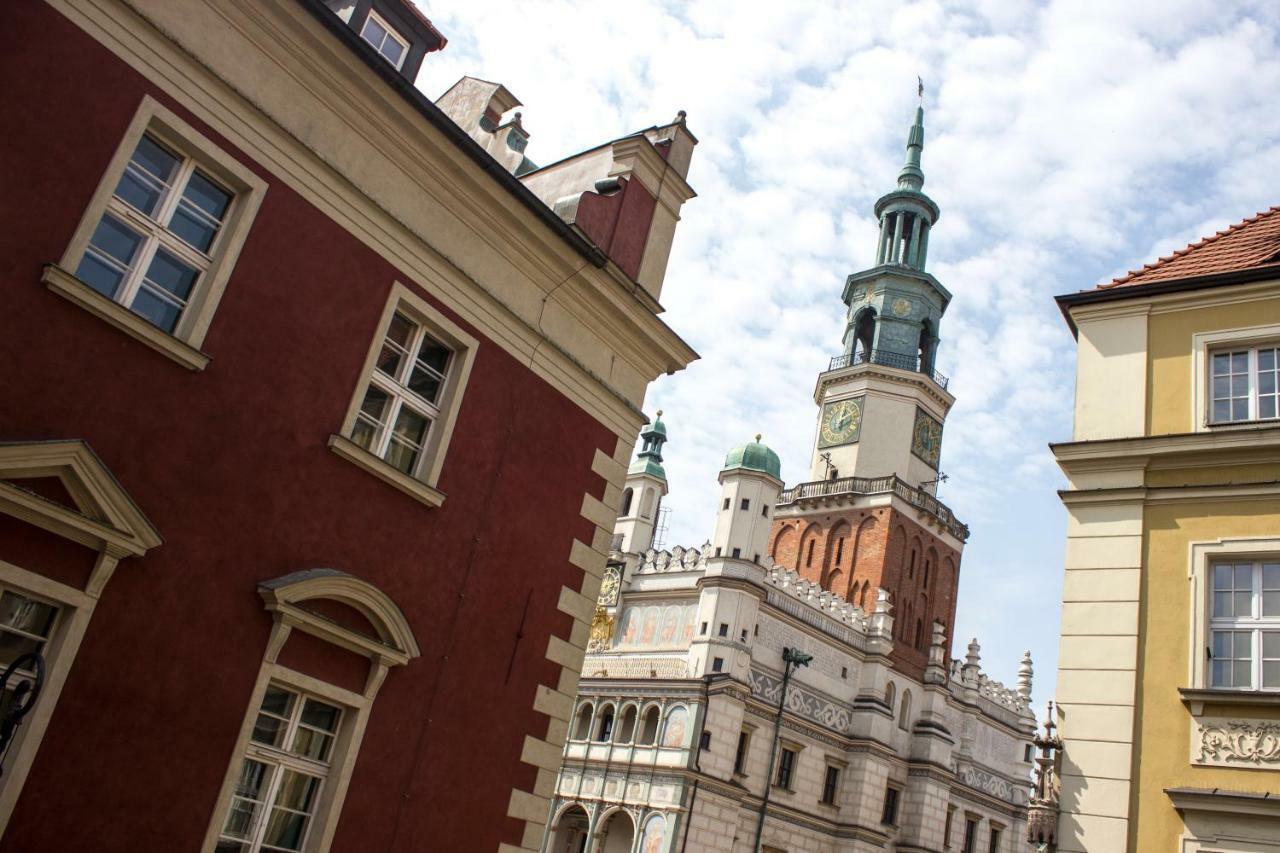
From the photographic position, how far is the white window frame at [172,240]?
27.8 ft


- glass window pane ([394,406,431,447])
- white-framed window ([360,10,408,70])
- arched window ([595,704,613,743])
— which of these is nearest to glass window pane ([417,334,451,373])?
glass window pane ([394,406,431,447])

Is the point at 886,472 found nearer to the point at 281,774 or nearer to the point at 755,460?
the point at 755,460

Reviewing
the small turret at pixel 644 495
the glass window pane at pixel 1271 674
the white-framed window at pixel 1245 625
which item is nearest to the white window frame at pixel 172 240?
the white-framed window at pixel 1245 625

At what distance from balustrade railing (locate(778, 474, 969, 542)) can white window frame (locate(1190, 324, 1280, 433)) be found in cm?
3737

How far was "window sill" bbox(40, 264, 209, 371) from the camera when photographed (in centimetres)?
823

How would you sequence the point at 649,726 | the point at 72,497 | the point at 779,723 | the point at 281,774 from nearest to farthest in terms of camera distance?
the point at 72,497
the point at 281,774
the point at 649,726
the point at 779,723

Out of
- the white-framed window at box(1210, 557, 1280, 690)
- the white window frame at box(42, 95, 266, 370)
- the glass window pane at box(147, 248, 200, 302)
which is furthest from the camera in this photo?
the white-framed window at box(1210, 557, 1280, 690)

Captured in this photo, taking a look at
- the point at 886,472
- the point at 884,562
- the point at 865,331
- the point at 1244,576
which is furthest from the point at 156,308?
the point at 865,331

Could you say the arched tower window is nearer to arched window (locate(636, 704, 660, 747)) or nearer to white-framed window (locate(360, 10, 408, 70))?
arched window (locate(636, 704, 660, 747))

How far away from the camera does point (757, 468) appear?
4238 cm

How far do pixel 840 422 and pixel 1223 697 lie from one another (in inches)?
1662

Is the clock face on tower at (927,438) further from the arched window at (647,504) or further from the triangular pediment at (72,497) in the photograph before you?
the triangular pediment at (72,497)

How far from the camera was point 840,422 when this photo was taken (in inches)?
2103

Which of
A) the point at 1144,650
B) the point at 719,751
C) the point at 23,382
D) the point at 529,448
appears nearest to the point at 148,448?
the point at 23,382
